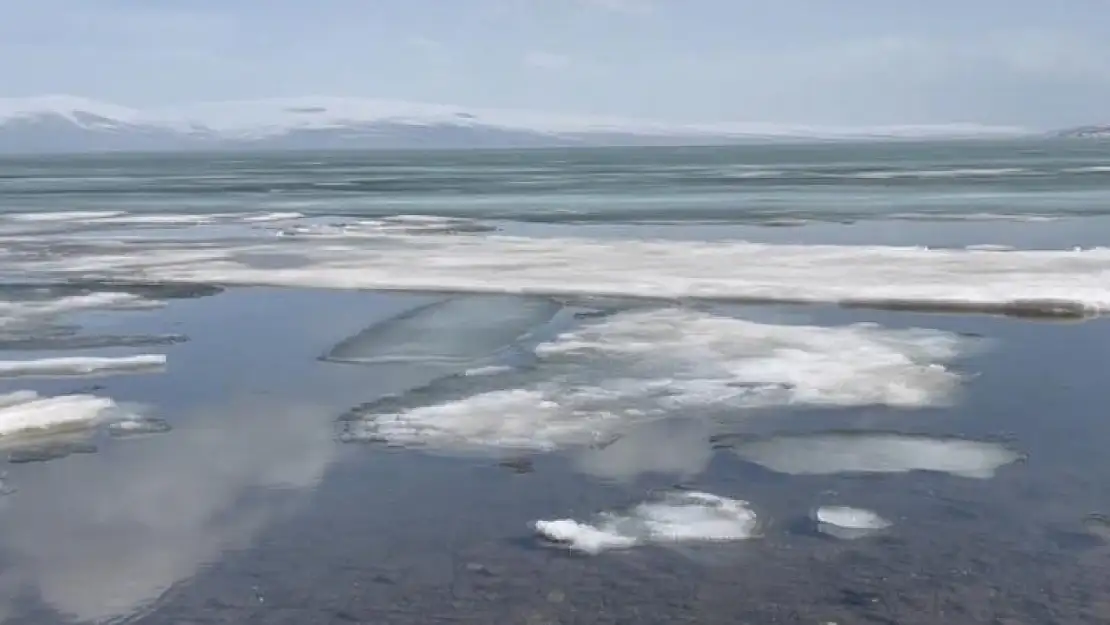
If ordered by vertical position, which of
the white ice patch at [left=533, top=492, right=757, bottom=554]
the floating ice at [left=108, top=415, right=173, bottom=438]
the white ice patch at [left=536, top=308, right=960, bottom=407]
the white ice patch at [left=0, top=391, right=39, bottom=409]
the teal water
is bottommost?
the teal water

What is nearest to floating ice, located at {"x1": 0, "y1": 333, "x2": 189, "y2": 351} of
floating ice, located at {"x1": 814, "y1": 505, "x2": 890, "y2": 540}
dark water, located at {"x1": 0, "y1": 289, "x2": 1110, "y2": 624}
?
dark water, located at {"x1": 0, "y1": 289, "x2": 1110, "y2": 624}

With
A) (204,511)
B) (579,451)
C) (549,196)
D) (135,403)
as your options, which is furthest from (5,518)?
(549,196)

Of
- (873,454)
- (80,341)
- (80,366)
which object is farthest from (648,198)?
(873,454)

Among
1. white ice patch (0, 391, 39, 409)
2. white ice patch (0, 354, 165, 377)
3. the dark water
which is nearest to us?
the dark water

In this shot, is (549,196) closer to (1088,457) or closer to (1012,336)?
(1012,336)

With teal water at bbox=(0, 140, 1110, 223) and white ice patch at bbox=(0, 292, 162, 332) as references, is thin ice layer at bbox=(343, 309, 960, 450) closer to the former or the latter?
white ice patch at bbox=(0, 292, 162, 332)

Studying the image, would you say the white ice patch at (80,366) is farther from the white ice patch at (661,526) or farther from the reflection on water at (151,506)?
the white ice patch at (661,526)

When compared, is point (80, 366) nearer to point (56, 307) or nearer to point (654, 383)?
point (56, 307)
